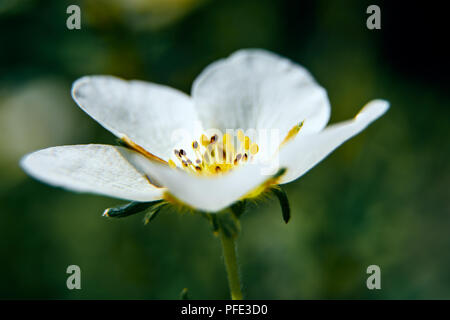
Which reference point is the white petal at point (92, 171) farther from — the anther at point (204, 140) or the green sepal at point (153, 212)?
the anther at point (204, 140)

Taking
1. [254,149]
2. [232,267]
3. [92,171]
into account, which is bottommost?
[232,267]

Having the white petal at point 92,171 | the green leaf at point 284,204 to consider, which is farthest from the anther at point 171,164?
the green leaf at point 284,204

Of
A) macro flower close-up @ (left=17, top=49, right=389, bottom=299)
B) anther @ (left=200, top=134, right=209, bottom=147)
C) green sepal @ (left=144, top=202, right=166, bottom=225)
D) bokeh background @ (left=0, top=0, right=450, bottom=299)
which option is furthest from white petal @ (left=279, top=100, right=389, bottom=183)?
bokeh background @ (left=0, top=0, right=450, bottom=299)

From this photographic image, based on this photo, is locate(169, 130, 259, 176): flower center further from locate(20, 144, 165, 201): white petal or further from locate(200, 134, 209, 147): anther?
locate(20, 144, 165, 201): white petal

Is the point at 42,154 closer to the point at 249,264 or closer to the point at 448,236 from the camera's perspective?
the point at 249,264

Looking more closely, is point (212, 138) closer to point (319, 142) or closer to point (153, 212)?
point (153, 212)

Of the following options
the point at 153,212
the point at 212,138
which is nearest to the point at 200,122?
the point at 212,138
